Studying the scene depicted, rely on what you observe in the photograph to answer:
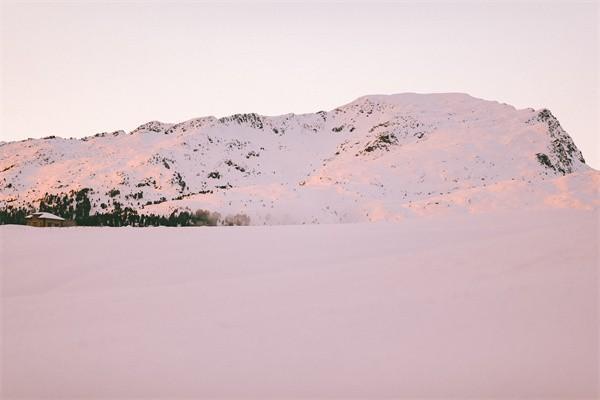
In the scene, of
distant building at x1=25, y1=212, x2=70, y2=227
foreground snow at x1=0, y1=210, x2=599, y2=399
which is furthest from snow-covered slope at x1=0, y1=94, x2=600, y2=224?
foreground snow at x1=0, y1=210, x2=599, y2=399

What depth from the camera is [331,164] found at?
7625cm

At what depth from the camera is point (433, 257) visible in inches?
273

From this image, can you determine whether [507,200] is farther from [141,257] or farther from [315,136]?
[315,136]

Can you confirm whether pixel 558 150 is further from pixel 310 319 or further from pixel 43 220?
pixel 310 319

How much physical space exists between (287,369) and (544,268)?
12.7 feet

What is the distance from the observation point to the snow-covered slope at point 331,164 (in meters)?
29.9

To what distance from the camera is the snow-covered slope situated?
1176 inches

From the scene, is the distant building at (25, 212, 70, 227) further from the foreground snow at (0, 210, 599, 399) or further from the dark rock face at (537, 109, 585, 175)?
the dark rock face at (537, 109, 585, 175)

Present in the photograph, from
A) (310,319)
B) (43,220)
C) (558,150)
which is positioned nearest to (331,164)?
(558,150)

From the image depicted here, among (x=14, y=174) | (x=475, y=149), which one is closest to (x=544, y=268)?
(x=475, y=149)

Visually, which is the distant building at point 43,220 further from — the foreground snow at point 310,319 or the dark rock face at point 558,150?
the dark rock face at point 558,150

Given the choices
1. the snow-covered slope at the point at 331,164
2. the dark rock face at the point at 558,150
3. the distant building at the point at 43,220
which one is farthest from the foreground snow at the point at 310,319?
the dark rock face at the point at 558,150

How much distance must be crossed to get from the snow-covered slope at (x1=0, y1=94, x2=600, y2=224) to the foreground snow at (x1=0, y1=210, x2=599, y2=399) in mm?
16988

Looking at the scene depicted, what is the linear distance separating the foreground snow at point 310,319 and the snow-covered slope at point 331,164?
1699cm
